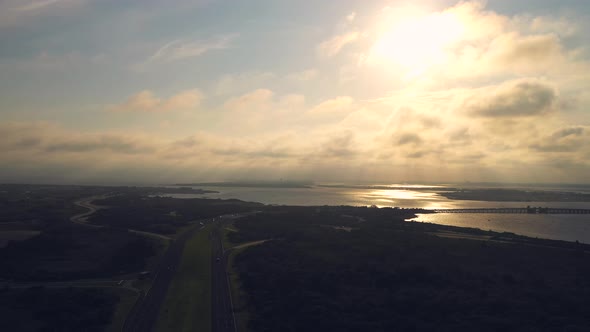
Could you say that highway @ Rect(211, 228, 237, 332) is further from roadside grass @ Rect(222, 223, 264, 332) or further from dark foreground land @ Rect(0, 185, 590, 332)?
roadside grass @ Rect(222, 223, 264, 332)

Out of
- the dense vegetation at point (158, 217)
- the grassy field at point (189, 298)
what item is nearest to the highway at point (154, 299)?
the grassy field at point (189, 298)

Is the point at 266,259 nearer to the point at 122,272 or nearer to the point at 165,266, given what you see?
Answer: the point at 165,266

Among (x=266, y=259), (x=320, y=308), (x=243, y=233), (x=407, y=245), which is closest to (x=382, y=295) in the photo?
(x=320, y=308)

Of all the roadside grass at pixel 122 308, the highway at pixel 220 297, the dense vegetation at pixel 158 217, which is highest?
the dense vegetation at pixel 158 217

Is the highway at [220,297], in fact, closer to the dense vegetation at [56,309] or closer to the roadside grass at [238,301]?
the roadside grass at [238,301]

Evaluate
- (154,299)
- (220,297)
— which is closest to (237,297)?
(220,297)

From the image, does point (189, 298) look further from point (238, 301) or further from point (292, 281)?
point (292, 281)

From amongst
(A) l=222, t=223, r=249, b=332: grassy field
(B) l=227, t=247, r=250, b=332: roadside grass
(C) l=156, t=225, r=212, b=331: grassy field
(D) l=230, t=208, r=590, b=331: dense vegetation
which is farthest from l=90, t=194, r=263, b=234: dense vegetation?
(B) l=227, t=247, r=250, b=332: roadside grass
